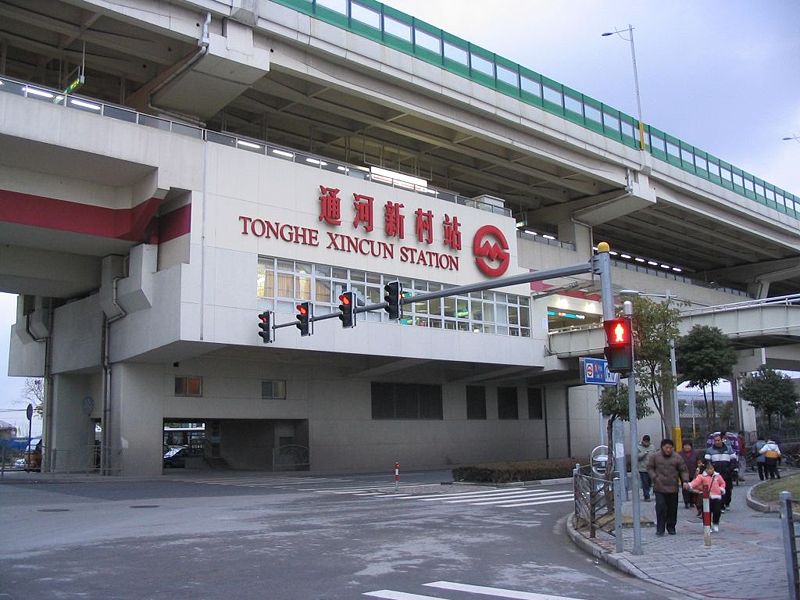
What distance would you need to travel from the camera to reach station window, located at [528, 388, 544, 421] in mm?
49719

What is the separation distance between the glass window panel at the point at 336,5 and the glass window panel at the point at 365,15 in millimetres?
364

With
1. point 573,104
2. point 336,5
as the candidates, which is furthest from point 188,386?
point 573,104

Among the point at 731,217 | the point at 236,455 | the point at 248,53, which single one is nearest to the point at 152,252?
the point at 248,53

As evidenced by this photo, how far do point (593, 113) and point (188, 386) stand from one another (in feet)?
90.2

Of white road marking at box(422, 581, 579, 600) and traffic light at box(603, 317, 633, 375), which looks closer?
white road marking at box(422, 581, 579, 600)

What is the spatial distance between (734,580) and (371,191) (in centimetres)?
2851

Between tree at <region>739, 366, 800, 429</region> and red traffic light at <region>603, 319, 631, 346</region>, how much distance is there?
42.0 metres

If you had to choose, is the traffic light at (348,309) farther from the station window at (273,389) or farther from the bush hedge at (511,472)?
the station window at (273,389)

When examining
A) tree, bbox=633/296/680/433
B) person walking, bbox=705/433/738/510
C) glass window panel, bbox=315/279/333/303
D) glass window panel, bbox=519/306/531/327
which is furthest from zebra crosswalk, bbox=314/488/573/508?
glass window panel, bbox=519/306/531/327

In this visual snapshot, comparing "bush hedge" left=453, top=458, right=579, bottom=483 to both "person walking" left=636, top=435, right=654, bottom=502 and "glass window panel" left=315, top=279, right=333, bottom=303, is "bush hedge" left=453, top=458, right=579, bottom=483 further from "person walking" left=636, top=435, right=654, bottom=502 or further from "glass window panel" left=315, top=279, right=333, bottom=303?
"glass window panel" left=315, top=279, right=333, bottom=303

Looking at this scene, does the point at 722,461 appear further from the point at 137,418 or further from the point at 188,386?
the point at 188,386

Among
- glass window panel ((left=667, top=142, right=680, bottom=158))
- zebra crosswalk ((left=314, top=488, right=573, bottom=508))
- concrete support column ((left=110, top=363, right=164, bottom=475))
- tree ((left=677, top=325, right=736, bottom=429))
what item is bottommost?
zebra crosswalk ((left=314, top=488, right=573, bottom=508))

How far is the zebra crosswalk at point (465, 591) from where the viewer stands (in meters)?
8.69

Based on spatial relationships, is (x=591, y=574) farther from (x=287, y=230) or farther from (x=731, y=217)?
(x=731, y=217)
